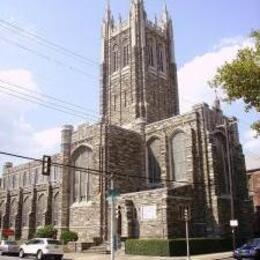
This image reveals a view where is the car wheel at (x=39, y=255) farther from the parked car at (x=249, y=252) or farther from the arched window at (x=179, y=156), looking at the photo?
the arched window at (x=179, y=156)

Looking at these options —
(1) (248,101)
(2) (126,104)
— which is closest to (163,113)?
(2) (126,104)

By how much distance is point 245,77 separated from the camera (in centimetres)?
2164

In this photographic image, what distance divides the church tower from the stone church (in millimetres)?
171

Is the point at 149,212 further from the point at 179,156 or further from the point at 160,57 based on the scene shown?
the point at 160,57

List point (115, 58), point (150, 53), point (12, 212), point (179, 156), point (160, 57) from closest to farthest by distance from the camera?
point (179, 156), point (150, 53), point (115, 58), point (160, 57), point (12, 212)

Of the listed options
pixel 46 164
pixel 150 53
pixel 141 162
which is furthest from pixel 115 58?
pixel 46 164

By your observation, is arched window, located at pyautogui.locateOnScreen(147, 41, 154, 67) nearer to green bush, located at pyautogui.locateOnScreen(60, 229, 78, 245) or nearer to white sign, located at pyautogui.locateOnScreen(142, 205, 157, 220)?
white sign, located at pyautogui.locateOnScreen(142, 205, 157, 220)

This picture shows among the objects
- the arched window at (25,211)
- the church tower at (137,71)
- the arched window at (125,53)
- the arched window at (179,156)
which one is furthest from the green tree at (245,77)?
the arched window at (25,211)

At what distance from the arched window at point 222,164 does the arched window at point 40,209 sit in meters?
29.0

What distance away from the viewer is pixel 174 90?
65.3 metres

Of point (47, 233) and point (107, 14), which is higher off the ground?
point (107, 14)

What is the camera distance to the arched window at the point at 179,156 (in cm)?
4572

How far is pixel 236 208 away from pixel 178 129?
35.8ft

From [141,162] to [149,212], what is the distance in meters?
11.1
